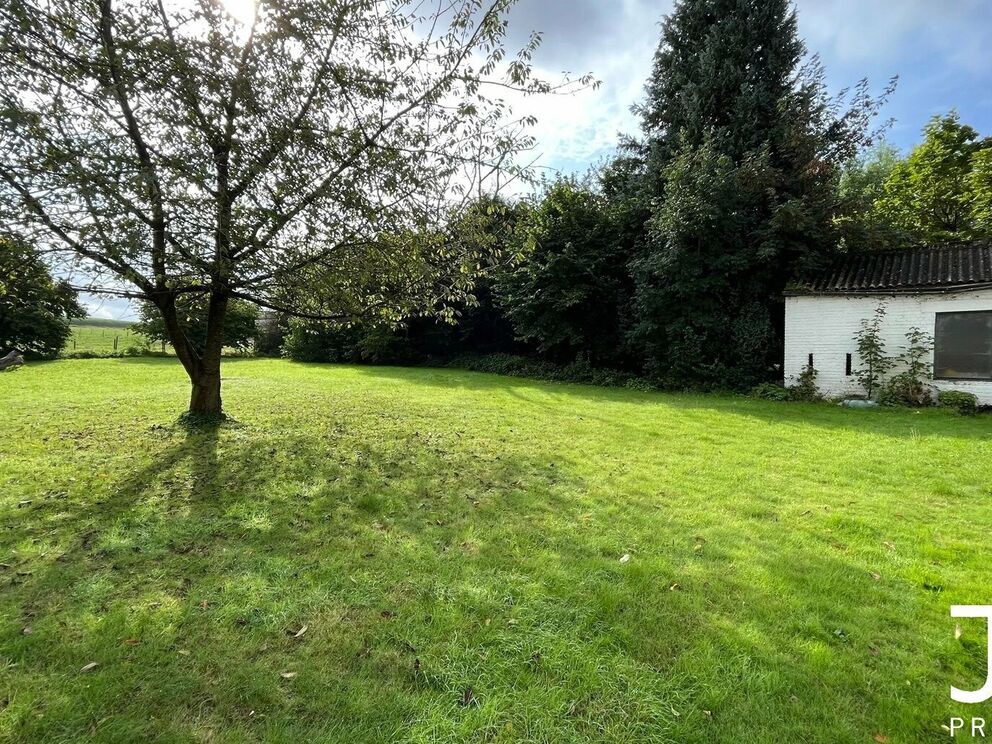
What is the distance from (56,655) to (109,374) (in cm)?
1628

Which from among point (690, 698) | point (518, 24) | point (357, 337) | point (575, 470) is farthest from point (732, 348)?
point (357, 337)

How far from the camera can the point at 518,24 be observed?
5410 mm

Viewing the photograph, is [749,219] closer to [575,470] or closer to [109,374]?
[575,470]

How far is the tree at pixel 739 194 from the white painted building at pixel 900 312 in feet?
2.65

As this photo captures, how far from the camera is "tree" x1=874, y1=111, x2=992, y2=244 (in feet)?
51.1

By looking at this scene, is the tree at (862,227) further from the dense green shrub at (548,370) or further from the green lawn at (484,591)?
the green lawn at (484,591)

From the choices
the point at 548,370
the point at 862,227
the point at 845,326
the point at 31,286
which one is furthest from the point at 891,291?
the point at 31,286

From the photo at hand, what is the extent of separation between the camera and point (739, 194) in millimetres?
11891

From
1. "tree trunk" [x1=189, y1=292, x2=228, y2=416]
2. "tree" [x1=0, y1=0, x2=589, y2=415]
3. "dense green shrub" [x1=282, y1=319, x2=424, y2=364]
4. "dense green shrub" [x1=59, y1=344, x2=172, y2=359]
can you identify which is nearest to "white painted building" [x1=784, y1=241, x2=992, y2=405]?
"tree" [x1=0, y1=0, x2=589, y2=415]

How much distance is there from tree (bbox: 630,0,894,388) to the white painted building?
808mm

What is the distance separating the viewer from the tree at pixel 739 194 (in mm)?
11914

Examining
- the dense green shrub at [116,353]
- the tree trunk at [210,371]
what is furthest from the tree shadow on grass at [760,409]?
the dense green shrub at [116,353]

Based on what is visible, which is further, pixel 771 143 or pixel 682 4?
pixel 682 4

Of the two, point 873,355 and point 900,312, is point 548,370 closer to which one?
point 873,355
